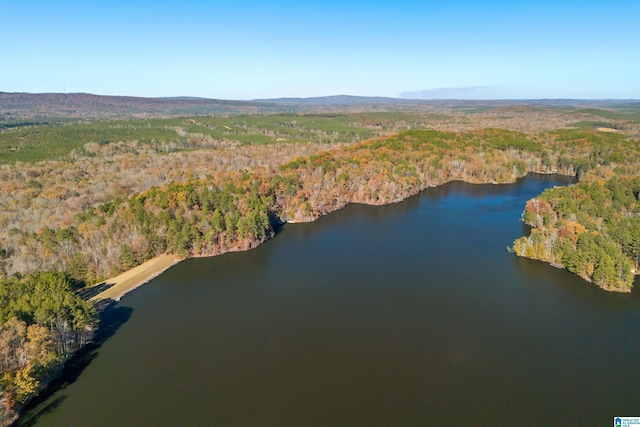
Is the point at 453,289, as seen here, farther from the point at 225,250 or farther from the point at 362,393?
the point at 225,250

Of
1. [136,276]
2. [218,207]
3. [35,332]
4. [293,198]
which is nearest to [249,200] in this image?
[218,207]

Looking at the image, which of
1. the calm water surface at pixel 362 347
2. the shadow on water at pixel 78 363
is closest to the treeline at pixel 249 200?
the calm water surface at pixel 362 347

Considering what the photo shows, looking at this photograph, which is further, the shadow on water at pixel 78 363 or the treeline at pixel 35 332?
the shadow on water at pixel 78 363

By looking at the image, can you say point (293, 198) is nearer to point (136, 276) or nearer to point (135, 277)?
point (136, 276)

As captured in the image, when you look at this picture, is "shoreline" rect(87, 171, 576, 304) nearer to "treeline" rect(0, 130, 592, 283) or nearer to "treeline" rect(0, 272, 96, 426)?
"treeline" rect(0, 130, 592, 283)

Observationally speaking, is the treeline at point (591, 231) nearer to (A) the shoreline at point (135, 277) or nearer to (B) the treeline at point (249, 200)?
(B) the treeline at point (249, 200)

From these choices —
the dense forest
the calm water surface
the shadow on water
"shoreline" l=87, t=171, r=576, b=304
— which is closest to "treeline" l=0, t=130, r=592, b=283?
the dense forest
